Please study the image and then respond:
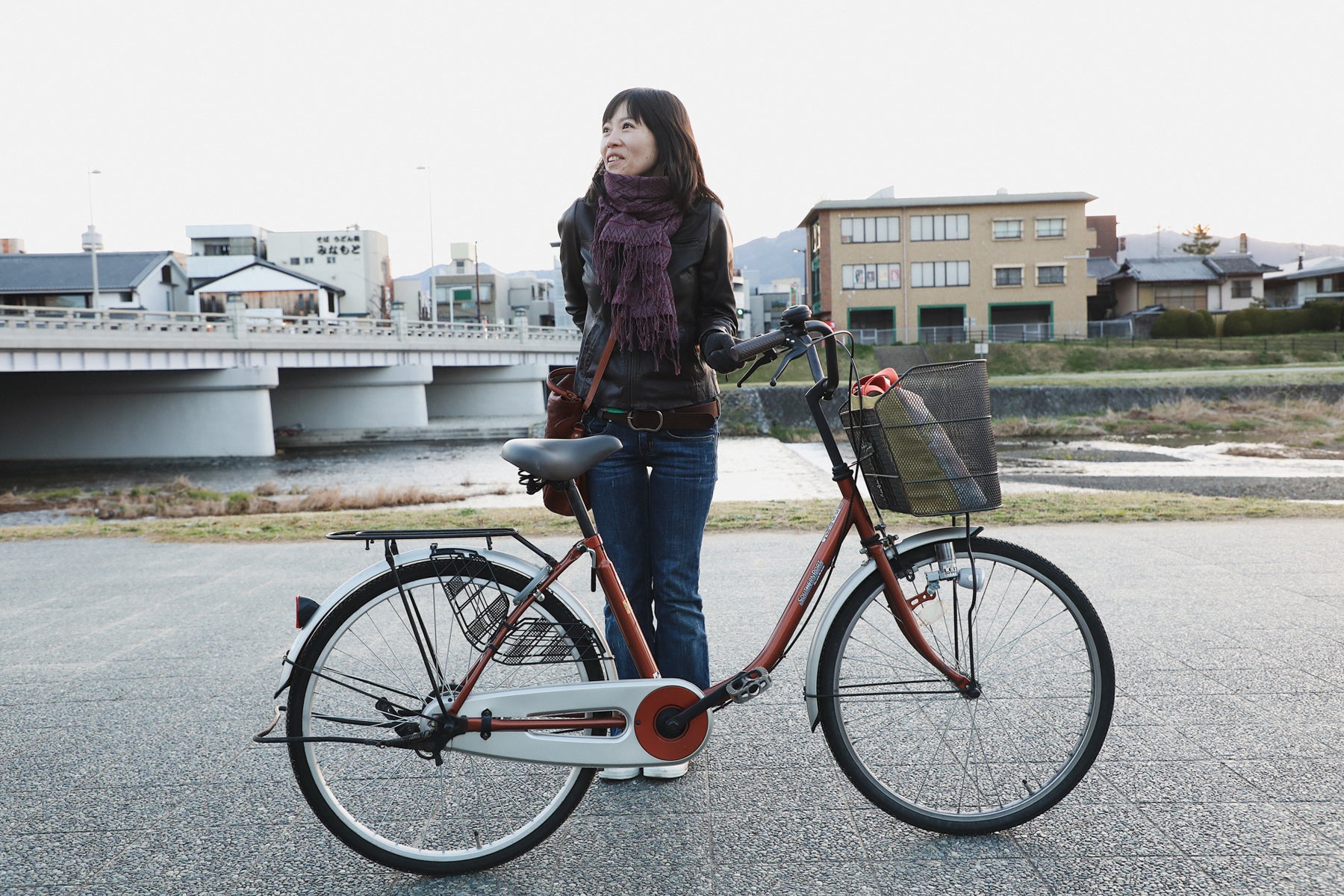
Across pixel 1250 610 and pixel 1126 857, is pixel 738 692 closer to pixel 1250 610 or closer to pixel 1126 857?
pixel 1126 857

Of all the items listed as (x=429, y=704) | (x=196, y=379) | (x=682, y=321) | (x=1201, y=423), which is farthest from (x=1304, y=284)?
(x=429, y=704)

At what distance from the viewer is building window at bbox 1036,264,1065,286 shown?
162 ft

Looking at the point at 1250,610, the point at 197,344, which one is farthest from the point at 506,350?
the point at 1250,610

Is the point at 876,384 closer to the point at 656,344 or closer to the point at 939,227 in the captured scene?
the point at 656,344

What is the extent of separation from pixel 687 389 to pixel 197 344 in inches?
1145

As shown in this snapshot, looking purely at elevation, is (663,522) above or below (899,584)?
above

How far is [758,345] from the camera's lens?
2.50 m

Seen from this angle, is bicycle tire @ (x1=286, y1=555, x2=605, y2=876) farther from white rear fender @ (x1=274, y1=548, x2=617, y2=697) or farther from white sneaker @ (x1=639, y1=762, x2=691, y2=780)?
white sneaker @ (x1=639, y1=762, x2=691, y2=780)

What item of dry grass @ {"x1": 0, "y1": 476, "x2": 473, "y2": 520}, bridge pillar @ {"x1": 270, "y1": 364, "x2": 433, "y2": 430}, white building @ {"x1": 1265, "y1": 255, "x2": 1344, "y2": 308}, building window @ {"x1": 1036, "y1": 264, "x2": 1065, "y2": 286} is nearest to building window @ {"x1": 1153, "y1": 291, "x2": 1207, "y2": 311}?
white building @ {"x1": 1265, "y1": 255, "x2": 1344, "y2": 308}

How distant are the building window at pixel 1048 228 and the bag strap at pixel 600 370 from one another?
5105 centimetres

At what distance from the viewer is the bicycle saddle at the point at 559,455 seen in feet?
7.76

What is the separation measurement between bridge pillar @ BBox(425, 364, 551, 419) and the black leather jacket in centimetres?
4194

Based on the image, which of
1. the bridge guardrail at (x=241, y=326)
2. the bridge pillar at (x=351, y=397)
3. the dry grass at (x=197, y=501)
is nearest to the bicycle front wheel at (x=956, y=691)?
the dry grass at (x=197, y=501)

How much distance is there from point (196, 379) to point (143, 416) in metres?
2.22
